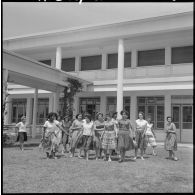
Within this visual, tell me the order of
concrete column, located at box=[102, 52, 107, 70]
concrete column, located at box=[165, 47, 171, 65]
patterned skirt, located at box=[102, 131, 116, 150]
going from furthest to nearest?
concrete column, located at box=[102, 52, 107, 70] < concrete column, located at box=[165, 47, 171, 65] < patterned skirt, located at box=[102, 131, 116, 150]

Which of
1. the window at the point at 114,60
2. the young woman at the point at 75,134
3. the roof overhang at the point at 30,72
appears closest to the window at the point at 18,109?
the roof overhang at the point at 30,72

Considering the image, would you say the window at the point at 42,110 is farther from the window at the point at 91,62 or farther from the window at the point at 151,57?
the window at the point at 151,57

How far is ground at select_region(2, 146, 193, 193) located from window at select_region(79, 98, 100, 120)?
12.9 metres

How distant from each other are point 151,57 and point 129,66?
5.40 feet

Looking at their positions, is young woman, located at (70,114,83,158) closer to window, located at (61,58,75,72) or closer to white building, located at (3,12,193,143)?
white building, located at (3,12,193,143)

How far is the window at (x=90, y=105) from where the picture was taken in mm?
22094

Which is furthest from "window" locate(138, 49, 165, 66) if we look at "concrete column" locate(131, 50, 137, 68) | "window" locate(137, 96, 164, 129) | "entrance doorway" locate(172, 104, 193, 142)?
"entrance doorway" locate(172, 104, 193, 142)

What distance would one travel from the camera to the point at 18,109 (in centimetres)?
2575

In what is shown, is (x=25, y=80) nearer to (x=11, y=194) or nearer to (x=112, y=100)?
(x=112, y=100)

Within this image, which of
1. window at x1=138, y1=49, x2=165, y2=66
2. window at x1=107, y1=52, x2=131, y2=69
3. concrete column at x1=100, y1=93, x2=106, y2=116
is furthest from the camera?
concrete column at x1=100, y1=93, x2=106, y2=116

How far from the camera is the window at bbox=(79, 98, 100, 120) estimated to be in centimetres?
2209

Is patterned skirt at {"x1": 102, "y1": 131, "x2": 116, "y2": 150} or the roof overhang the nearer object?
patterned skirt at {"x1": 102, "y1": 131, "x2": 116, "y2": 150}

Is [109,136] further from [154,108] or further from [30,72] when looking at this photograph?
[154,108]

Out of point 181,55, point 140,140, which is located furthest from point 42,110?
point 140,140
